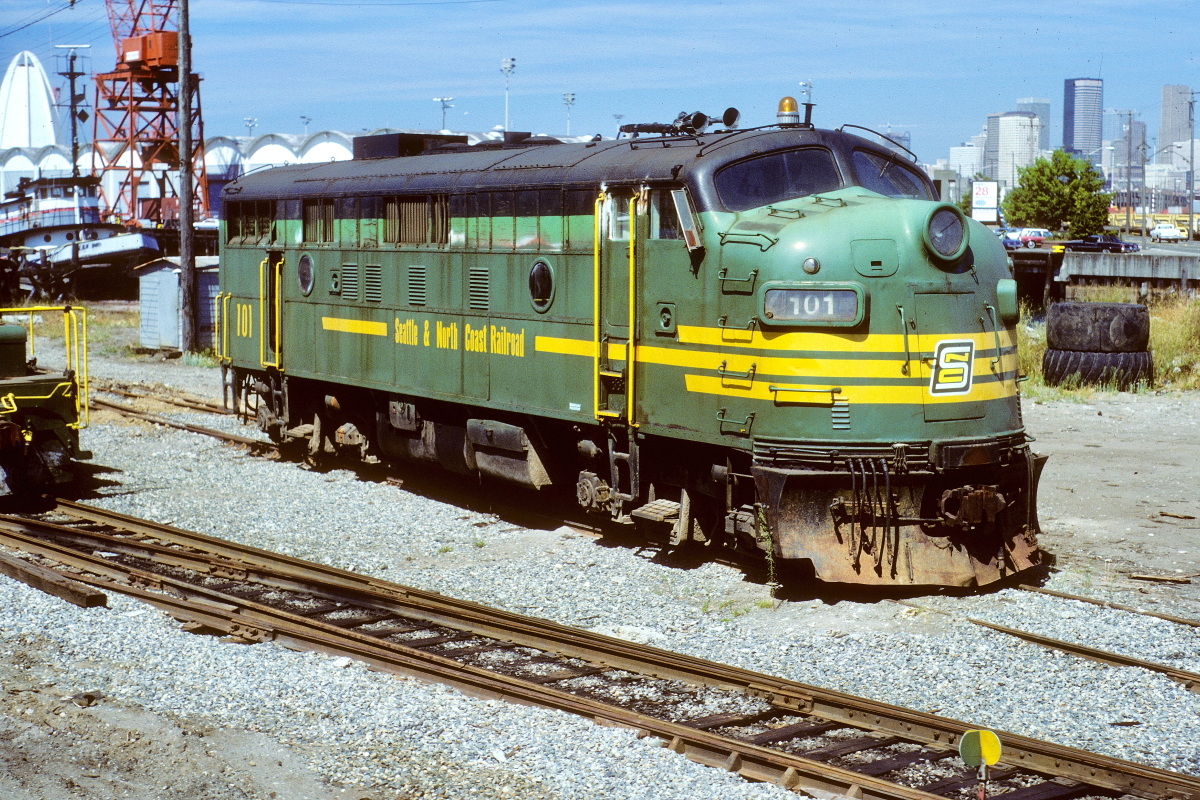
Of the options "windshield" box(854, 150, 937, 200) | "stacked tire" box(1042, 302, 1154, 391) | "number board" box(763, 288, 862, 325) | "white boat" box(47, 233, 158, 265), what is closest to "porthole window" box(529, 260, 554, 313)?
"number board" box(763, 288, 862, 325)

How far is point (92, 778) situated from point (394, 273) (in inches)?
327

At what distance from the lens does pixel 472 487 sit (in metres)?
15.1

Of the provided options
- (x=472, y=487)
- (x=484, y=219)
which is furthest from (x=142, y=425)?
(x=484, y=219)

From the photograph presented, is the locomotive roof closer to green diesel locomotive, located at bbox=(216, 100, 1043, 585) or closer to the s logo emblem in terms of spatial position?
green diesel locomotive, located at bbox=(216, 100, 1043, 585)

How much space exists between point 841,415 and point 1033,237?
5585 centimetres

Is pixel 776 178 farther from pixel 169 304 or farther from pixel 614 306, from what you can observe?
pixel 169 304

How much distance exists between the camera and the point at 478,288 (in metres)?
12.8

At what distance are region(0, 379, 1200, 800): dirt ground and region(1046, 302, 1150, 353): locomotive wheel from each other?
3.14m

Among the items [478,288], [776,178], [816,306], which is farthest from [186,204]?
[816,306]

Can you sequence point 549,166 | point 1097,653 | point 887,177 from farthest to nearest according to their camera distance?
point 549,166
point 887,177
point 1097,653

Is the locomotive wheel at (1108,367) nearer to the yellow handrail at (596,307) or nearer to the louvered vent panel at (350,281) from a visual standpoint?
the louvered vent panel at (350,281)

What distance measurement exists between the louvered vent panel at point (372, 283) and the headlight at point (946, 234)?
22.5ft

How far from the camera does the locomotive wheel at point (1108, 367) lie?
23703 millimetres

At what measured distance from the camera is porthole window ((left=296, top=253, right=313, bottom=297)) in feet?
51.2
